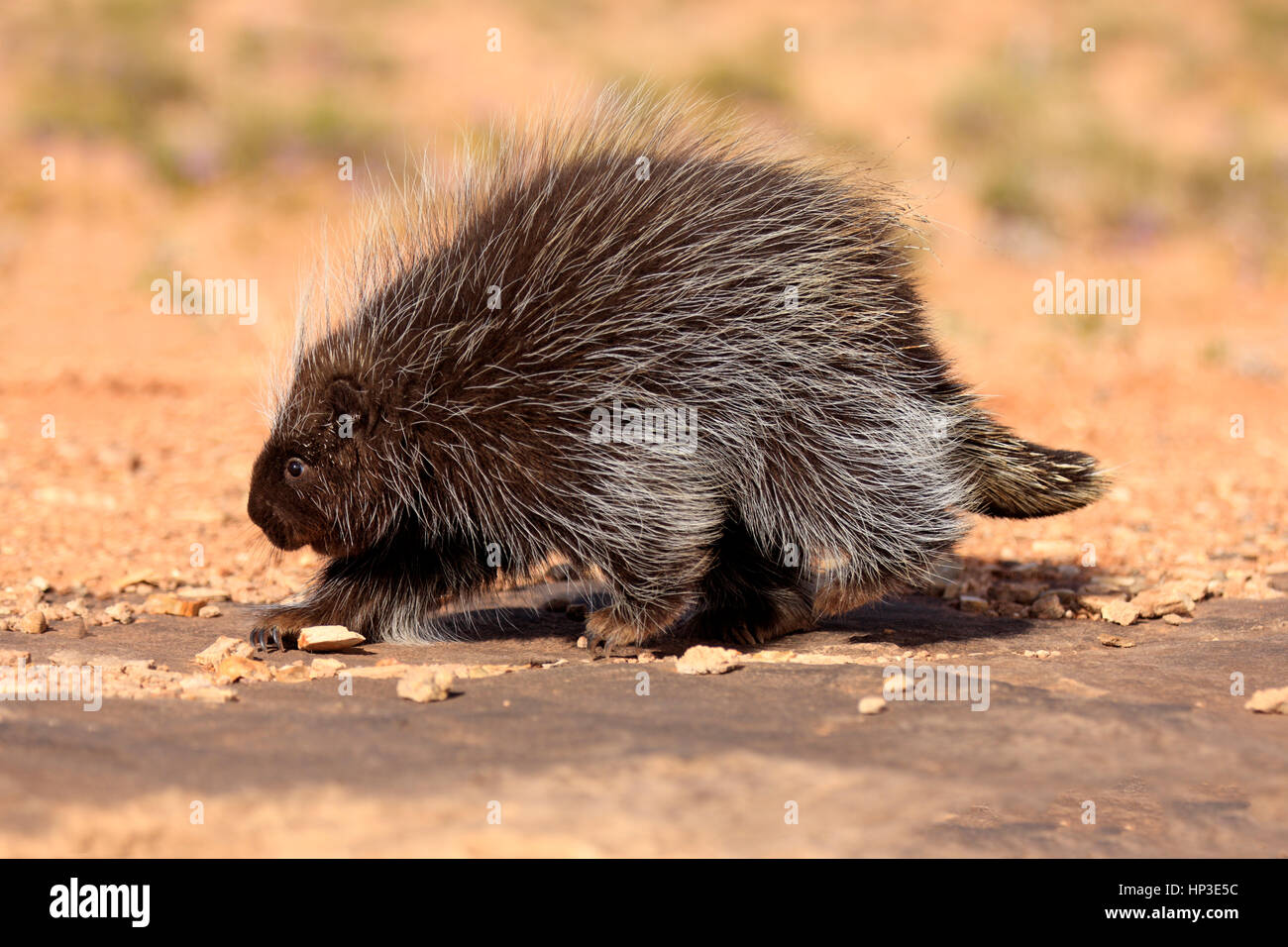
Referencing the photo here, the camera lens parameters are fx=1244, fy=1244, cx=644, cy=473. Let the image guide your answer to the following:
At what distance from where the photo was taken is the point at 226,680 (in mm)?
4840

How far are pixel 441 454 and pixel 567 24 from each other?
33768 millimetres

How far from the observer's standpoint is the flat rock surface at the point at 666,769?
3.41 metres

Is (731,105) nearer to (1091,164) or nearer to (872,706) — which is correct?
(872,706)

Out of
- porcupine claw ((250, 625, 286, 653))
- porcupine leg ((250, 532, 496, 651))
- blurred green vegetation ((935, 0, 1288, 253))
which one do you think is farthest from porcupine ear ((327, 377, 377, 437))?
blurred green vegetation ((935, 0, 1288, 253))

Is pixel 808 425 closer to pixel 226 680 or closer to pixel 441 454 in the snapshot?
pixel 441 454

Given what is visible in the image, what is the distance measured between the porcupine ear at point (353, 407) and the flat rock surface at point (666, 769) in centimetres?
123

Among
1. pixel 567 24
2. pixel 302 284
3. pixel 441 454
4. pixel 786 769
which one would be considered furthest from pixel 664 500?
pixel 567 24

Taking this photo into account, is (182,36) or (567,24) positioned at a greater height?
(567,24)

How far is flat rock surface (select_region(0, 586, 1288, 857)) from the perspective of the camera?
341 centimetres

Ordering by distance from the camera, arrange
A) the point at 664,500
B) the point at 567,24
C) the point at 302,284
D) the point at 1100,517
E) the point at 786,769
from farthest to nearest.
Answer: the point at 567,24
the point at 1100,517
the point at 302,284
the point at 664,500
the point at 786,769

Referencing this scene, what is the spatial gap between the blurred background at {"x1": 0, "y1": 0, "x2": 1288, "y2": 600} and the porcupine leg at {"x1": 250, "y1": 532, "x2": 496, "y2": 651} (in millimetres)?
1140

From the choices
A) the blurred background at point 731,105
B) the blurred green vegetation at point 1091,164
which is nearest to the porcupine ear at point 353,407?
the blurred background at point 731,105

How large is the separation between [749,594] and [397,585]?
1700 mm

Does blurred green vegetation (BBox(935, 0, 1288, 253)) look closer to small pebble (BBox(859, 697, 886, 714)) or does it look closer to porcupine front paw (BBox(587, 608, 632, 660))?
porcupine front paw (BBox(587, 608, 632, 660))
